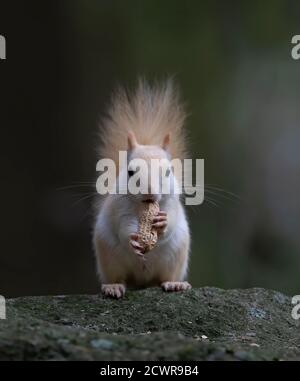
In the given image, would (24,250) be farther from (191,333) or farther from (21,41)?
(191,333)

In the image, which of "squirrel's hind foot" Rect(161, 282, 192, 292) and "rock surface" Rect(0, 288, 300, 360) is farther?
"squirrel's hind foot" Rect(161, 282, 192, 292)

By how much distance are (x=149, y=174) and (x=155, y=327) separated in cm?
77

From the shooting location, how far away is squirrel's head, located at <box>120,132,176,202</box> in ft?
11.8

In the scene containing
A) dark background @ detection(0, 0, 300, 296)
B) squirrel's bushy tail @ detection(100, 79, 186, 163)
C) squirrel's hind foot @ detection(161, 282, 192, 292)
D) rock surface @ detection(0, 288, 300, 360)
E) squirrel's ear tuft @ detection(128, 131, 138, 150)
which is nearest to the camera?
→ rock surface @ detection(0, 288, 300, 360)

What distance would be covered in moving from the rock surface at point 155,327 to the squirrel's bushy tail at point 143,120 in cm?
91

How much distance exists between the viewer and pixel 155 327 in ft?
10.4

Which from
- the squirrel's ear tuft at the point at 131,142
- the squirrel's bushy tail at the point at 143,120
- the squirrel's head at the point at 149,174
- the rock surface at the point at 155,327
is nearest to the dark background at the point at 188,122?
the squirrel's bushy tail at the point at 143,120

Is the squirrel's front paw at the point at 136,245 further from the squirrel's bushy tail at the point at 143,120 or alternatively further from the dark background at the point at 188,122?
the dark background at the point at 188,122

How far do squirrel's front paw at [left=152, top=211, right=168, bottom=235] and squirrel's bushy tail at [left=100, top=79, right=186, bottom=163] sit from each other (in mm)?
576

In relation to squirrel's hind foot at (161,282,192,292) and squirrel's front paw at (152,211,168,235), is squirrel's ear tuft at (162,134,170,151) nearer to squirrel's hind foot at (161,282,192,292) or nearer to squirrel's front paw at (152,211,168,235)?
squirrel's front paw at (152,211,168,235)

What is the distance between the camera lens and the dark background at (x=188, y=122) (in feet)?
18.5

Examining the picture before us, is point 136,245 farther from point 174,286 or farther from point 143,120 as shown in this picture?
point 143,120

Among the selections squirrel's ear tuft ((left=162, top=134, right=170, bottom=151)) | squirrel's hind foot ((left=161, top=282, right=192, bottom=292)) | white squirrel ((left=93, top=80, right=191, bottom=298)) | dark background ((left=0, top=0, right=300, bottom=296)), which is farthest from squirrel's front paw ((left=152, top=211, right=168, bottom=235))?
dark background ((left=0, top=0, right=300, bottom=296))
